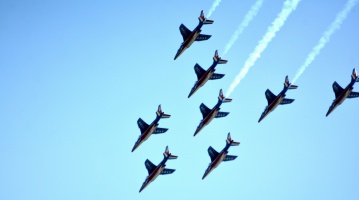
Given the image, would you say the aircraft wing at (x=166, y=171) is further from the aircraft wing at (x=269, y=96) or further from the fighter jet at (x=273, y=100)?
the aircraft wing at (x=269, y=96)

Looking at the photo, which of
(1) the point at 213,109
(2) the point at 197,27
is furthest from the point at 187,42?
(1) the point at 213,109

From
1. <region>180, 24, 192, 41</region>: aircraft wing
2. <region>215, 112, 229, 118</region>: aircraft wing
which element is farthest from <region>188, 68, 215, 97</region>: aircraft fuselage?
<region>180, 24, 192, 41</region>: aircraft wing

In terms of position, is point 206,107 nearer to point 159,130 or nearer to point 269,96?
point 159,130

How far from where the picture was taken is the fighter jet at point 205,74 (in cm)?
11729

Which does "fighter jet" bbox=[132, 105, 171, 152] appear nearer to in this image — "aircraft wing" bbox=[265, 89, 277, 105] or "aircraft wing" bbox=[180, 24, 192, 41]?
"aircraft wing" bbox=[180, 24, 192, 41]

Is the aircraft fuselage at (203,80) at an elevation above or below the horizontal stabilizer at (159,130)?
above

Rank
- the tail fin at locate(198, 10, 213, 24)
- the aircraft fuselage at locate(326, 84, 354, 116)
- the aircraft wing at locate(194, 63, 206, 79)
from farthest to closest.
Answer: the aircraft wing at locate(194, 63, 206, 79) < the aircraft fuselage at locate(326, 84, 354, 116) < the tail fin at locate(198, 10, 213, 24)

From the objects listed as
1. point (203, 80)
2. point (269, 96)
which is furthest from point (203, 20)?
point (269, 96)

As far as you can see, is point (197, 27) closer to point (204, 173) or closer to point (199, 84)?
point (199, 84)

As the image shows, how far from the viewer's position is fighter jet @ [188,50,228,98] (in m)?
117

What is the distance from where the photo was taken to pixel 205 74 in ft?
389

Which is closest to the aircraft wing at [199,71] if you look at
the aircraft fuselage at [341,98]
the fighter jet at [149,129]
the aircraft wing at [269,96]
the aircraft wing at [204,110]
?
the aircraft wing at [204,110]

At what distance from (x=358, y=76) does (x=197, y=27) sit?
27.1 m

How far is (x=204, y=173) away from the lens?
119688mm
